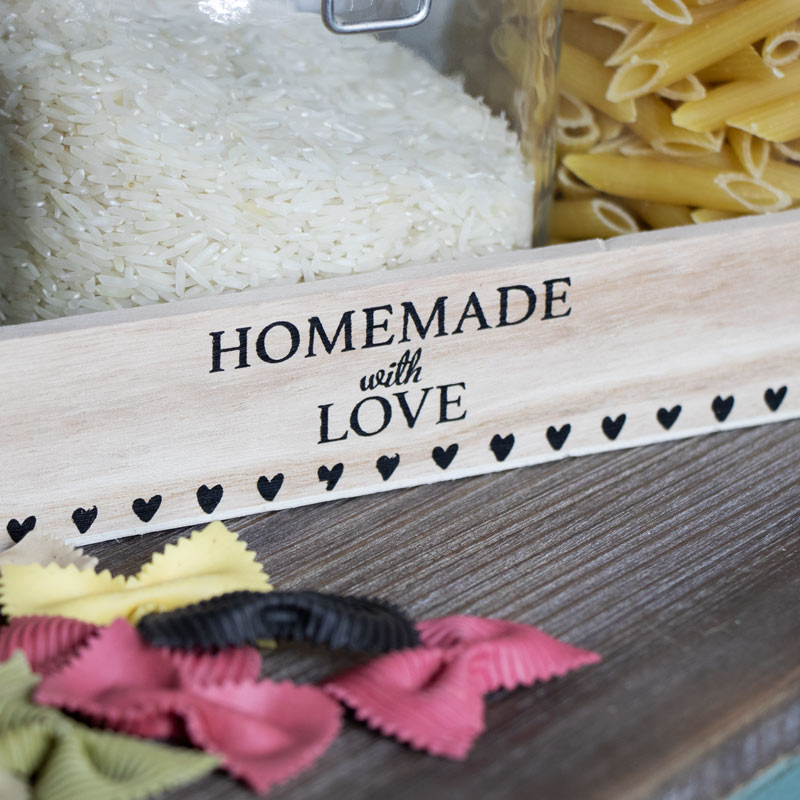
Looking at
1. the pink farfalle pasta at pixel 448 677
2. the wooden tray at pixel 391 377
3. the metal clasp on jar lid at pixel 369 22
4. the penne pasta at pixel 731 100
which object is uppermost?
the metal clasp on jar lid at pixel 369 22

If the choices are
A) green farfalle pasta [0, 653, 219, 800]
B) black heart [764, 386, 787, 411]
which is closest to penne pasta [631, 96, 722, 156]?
black heart [764, 386, 787, 411]

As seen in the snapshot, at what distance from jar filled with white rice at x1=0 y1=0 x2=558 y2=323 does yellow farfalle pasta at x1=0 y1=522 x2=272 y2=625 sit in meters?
0.09

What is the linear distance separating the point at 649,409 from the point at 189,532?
0.64 feet

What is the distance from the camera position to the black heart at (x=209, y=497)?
1.34 ft

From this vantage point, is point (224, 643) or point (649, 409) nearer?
point (224, 643)

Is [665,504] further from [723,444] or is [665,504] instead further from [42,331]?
[42,331]

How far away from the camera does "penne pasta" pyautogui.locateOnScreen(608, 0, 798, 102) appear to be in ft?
1.52

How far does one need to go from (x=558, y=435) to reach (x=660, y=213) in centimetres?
13

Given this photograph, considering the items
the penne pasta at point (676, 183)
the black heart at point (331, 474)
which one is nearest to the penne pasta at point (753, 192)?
the penne pasta at point (676, 183)

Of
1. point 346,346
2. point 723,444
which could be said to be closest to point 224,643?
point 346,346

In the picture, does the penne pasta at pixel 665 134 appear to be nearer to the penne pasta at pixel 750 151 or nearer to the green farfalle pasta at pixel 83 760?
the penne pasta at pixel 750 151

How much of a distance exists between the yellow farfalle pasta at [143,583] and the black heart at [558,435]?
139 mm

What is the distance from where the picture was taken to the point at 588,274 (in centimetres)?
43

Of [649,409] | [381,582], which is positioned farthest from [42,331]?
[649,409]
